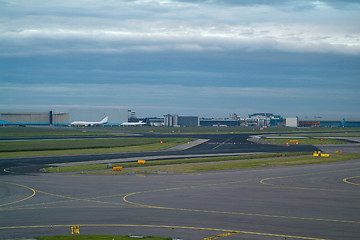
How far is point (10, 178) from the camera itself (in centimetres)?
4241

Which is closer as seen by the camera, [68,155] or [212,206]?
[212,206]

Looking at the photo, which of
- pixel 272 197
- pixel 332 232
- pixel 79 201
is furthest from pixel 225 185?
pixel 332 232

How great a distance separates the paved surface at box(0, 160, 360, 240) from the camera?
2227 cm

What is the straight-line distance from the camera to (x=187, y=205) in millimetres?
28859

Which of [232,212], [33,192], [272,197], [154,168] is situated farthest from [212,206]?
[154,168]

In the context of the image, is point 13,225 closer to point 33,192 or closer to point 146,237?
point 146,237

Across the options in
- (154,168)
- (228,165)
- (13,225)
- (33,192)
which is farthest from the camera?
(228,165)

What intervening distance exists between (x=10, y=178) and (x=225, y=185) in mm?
22682

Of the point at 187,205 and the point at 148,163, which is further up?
Answer: the point at 148,163

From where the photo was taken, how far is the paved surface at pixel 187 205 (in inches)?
877

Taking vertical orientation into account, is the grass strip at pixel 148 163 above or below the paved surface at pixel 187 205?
above

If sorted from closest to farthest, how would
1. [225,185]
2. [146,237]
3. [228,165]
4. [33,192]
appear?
[146,237], [33,192], [225,185], [228,165]

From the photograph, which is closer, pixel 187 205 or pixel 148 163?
pixel 187 205

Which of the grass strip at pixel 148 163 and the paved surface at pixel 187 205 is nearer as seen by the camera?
the paved surface at pixel 187 205
